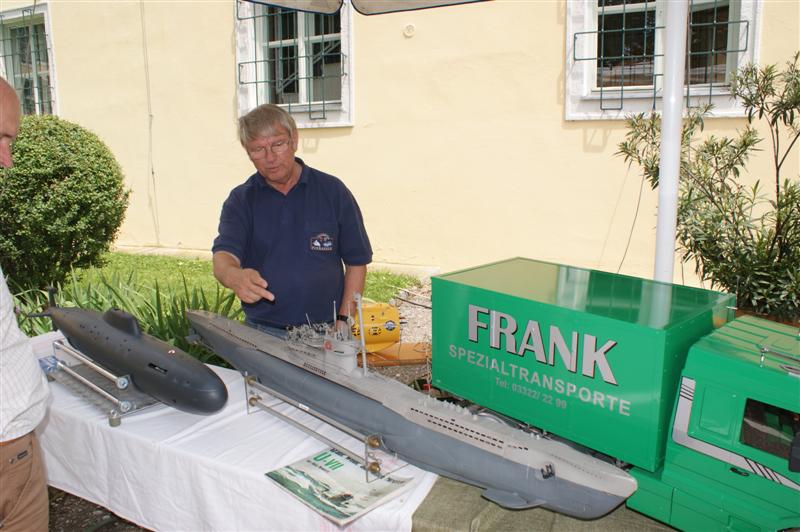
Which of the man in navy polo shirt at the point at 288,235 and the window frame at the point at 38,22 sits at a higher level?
the window frame at the point at 38,22

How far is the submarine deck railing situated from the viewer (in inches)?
82.9

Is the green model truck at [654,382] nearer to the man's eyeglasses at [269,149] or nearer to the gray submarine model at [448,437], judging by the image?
the gray submarine model at [448,437]

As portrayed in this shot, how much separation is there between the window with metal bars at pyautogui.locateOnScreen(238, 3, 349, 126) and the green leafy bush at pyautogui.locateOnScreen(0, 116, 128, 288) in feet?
9.66

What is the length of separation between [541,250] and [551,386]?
5.80 m

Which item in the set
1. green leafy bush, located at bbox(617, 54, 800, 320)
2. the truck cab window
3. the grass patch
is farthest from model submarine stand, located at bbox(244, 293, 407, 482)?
green leafy bush, located at bbox(617, 54, 800, 320)

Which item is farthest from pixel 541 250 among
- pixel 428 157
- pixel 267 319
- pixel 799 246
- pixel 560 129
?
pixel 267 319

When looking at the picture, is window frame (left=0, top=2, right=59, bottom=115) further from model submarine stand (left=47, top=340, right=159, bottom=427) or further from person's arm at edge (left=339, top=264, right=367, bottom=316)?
person's arm at edge (left=339, top=264, right=367, bottom=316)

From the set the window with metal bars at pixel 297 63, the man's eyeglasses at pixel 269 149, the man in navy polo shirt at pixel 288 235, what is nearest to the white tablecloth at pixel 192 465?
the man in navy polo shirt at pixel 288 235

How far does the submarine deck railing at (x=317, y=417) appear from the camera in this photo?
2.11m

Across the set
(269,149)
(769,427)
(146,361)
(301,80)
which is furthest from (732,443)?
(301,80)

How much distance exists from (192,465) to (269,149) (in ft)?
5.50

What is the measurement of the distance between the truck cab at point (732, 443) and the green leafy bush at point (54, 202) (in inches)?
280

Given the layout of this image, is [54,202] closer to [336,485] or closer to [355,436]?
[355,436]

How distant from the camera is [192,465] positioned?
2215 millimetres
